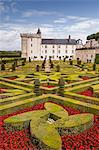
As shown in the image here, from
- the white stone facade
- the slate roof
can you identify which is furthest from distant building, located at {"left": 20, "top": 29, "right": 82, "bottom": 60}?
the white stone facade

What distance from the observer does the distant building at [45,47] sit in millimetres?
75312

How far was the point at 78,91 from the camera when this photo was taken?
15773 millimetres

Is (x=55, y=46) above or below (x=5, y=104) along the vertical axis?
above

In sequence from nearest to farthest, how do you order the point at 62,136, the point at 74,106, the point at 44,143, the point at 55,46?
the point at 44,143 < the point at 62,136 < the point at 74,106 < the point at 55,46

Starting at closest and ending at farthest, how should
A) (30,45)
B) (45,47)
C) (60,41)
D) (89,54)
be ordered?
(89,54), (30,45), (45,47), (60,41)

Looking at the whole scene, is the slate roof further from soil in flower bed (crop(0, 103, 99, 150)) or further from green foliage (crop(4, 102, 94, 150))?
soil in flower bed (crop(0, 103, 99, 150))

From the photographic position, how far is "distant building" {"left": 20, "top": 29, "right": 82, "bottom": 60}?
75.3m

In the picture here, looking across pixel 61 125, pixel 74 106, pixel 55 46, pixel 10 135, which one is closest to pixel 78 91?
pixel 74 106

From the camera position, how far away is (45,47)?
Answer: 266 feet

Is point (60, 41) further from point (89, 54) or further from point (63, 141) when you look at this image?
point (63, 141)

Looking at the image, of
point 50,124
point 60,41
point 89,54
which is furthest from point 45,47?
point 50,124

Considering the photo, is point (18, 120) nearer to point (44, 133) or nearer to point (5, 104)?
point (44, 133)

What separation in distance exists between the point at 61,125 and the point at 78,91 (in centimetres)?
770

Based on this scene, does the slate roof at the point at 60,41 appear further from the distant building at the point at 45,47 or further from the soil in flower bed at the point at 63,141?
the soil in flower bed at the point at 63,141
